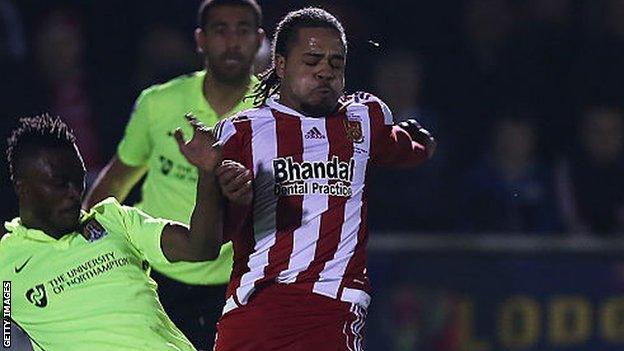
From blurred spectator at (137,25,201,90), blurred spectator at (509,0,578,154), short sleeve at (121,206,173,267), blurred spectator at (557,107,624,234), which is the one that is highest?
short sleeve at (121,206,173,267)

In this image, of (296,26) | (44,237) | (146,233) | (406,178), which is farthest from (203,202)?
(406,178)

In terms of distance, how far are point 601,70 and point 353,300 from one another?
5952mm

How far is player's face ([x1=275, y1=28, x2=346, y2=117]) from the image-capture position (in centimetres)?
579

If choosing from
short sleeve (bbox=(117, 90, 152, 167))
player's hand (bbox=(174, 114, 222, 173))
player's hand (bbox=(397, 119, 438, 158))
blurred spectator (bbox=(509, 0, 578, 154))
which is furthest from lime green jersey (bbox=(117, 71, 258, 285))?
blurred spectator (bbox=(509, 0, 578, 154))

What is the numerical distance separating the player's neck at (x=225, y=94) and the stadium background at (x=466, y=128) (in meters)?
2.78

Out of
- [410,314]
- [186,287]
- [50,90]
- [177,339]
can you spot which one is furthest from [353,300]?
[50,90]

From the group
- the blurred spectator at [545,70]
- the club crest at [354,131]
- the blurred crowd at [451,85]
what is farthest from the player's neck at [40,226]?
the blurred spectator at [545,70]

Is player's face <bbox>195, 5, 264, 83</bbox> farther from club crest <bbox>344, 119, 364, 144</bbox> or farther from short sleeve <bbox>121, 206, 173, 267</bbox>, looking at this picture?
short sleeve <bbox>121, 206, 173, 267</bbox>

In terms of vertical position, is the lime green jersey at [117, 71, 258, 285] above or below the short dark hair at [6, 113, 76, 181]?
below

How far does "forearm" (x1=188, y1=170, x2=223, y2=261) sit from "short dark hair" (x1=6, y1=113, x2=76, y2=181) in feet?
1.67

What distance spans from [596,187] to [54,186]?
5880mm

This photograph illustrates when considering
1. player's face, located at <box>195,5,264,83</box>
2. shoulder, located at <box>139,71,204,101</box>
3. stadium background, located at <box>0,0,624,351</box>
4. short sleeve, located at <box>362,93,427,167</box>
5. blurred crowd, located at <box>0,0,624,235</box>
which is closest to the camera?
short sleeve, located at <box>362,93,427,167</box>

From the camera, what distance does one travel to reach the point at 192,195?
744 centimetres

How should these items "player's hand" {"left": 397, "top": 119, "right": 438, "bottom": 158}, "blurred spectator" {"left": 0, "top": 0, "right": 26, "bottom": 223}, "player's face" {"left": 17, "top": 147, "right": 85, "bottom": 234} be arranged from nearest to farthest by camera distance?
1. "player's face" {"left": 17, "top": 147, "right": 85, "bottom": 234}
2. "player's hand" {"left": 397, "top": 119, "right": 438, "bottom": 158}
3. "blurred spectator" {"left": 0, "top": 0, "right": 26, "bottom": 223}
